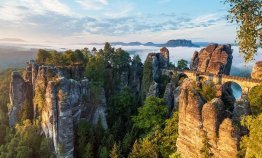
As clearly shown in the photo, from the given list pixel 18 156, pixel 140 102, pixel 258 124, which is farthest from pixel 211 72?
pixel 258 124

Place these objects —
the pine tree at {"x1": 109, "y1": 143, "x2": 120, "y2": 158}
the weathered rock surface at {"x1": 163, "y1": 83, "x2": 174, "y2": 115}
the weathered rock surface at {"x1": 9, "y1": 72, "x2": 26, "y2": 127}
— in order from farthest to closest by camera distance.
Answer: the weathered rock surface at {"x1": 9, "y1": 72, "x2": 26, "y2": 127}
the weathered rock surface at {"x1": 163, "y1": 83, "x2": 174, "y2": 115}
the pine tree at {"x1": 109, "y1": 143, "x2": 120, "y2": 158}

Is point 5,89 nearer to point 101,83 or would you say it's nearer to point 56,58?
point 56,58

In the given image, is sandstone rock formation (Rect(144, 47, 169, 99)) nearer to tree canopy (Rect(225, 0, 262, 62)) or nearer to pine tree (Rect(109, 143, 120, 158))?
pine tree (Rect(109, 143, 120, 158))

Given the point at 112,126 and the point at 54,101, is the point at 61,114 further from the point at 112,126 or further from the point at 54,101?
the point at 112,126

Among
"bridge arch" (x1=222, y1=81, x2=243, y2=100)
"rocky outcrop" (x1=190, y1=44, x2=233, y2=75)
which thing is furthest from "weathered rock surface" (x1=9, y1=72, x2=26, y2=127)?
"rocky outcrop" (x1=190, y1=44, x2=233, y2=75)

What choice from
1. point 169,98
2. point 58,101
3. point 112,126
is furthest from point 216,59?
point 58,101

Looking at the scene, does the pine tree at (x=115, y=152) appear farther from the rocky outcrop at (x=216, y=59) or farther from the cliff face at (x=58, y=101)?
the rocky outcrop at (x=216, y=59)

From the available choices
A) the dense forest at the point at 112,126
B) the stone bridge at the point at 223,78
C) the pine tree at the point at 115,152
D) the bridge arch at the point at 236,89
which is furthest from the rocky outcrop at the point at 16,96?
the bridge arch at the point at 236,89
